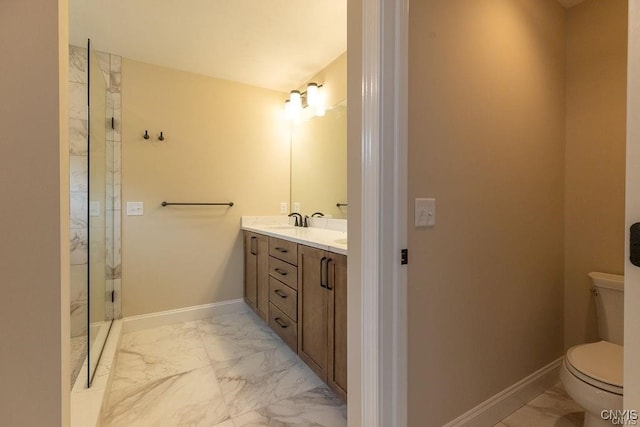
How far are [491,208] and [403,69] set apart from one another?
0.81m

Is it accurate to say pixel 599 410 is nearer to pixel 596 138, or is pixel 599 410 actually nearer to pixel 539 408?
pixel 539 408

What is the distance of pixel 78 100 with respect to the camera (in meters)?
2.00

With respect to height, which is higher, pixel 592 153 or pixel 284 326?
pixel 592 153

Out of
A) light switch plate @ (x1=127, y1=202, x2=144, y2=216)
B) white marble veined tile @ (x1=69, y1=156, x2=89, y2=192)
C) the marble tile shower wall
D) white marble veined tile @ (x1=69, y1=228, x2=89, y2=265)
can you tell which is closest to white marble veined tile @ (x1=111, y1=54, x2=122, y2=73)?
the marble tile shower wall

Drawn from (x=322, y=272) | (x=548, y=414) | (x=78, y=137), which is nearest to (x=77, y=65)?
(x=78, y=137)

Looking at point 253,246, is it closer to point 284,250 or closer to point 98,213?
point 284,250

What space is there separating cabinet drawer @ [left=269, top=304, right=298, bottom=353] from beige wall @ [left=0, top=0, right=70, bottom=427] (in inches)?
50.0

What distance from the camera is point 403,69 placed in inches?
38.6

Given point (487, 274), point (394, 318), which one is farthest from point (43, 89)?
point (487, 274)

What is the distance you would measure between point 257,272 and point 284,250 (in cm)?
69

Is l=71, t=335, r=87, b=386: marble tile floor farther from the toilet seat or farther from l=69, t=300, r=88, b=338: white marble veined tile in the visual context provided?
the toilet seat

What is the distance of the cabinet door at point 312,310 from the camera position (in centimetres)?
160

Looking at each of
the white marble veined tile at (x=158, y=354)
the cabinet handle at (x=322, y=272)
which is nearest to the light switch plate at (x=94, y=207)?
the white marble veined tile at (x=158, y=354)

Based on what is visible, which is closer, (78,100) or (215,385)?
(215,385)
